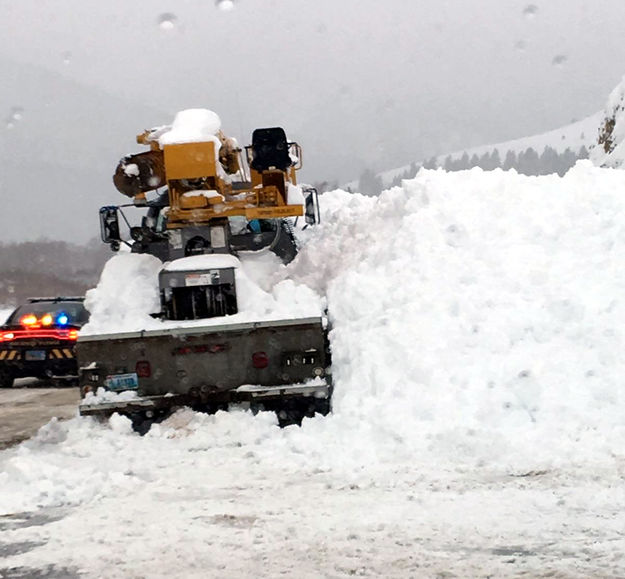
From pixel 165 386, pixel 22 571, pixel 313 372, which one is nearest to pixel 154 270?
pixel 165 386

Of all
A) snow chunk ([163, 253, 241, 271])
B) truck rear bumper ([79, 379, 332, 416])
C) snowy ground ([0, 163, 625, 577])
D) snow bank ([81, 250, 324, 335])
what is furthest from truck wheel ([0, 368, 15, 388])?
truck rear bumper ([79, 379, 332, 416])

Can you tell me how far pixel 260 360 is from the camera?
313 inches

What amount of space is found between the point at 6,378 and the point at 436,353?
8545 mm

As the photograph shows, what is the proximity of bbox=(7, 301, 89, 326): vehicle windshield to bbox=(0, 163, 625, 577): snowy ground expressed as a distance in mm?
5094

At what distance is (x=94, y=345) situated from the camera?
8086 millimetres

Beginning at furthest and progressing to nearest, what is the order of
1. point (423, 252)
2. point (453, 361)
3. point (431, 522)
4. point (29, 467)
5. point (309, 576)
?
1. point (423, 252)
2. point (453, 361)
3. point (29, 467)
4. point (431, 522)
5. point (309, 576)

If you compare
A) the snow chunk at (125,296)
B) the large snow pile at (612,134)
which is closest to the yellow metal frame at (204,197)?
the snow chunk at (125,296)

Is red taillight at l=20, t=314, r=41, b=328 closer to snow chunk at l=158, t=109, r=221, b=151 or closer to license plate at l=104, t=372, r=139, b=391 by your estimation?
snow chunk at l=158, t=109, r=221, b=151

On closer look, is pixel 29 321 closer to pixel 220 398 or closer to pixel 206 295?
pixel 206 295

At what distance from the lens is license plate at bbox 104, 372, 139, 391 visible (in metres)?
8.05

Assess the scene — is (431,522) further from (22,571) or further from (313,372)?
(313,372)

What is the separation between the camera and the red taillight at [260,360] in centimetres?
795

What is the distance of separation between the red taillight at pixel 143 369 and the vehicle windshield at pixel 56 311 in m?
6.40

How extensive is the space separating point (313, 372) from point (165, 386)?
1.35m
